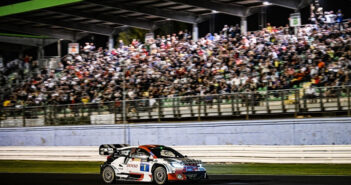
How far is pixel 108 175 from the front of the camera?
49.0 feet

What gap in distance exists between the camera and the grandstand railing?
63.4 feet

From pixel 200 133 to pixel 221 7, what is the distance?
32.6 feet

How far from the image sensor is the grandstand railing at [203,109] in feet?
63.4

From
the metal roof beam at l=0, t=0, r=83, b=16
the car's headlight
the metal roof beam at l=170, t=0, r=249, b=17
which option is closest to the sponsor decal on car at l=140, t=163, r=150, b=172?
the car's headlight

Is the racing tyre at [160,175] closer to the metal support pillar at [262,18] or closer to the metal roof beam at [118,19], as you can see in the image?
the metal support pillar at [262,18]

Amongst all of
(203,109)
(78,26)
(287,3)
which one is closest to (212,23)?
(287,3)

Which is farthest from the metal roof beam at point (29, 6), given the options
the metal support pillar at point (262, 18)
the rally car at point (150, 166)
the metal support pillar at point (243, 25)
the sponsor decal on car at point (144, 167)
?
the sponsor decal on car at point (144, 167)

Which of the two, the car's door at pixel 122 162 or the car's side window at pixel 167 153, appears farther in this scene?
the car's door at pixel 122 162

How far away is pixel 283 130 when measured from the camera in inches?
808

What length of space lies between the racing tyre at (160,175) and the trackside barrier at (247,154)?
→ 6565 mm

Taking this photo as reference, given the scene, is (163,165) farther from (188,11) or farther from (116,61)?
(188,11)

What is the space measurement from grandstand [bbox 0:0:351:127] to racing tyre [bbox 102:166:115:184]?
312 inches

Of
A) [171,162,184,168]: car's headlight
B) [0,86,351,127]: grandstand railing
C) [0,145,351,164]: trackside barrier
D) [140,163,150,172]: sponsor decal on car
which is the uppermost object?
[0,86,351,127]: grandstand railing

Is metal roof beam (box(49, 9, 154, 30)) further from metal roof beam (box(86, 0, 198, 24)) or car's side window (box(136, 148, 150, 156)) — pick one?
car's side window (box(136, 148, 150, 156))
